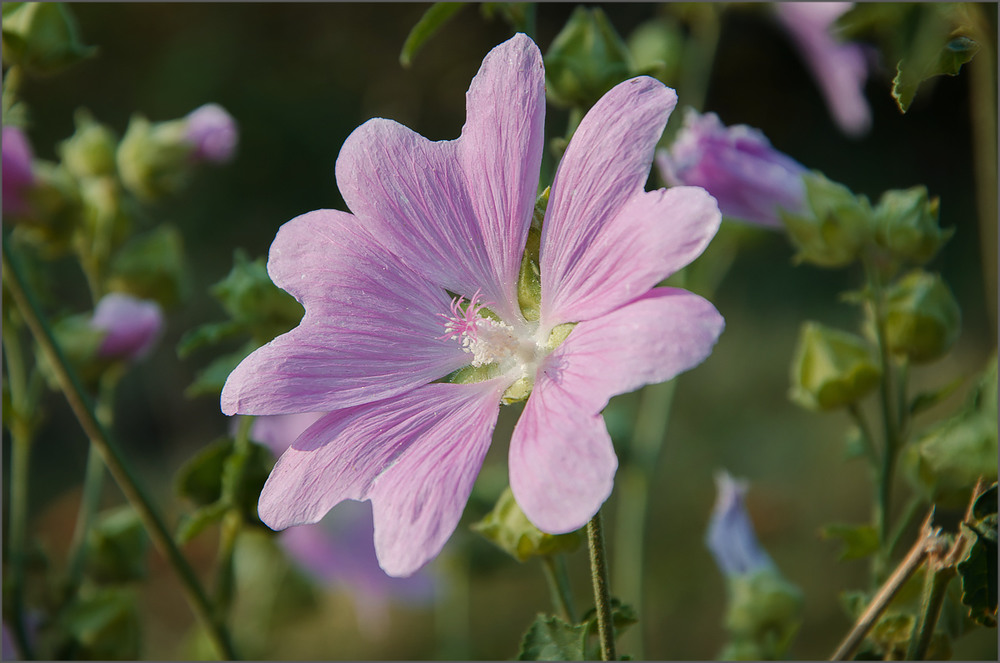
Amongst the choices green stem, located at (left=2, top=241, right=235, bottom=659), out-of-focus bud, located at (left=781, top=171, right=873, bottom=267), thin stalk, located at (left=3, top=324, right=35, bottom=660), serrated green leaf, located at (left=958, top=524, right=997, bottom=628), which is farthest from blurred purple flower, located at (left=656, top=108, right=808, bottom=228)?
thin stalk, located at (left=3, top=324, right=35, bottom=660)

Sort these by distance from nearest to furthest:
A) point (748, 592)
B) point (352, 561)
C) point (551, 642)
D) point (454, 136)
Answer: point (551, 642), point (748, 592), point (352, 561), point (454, 136)

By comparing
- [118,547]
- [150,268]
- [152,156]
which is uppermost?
[152,156]

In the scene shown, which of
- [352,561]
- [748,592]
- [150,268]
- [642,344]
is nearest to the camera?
[642,344]

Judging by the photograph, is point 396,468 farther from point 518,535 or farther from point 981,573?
point 981,573

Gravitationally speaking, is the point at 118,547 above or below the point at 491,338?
below

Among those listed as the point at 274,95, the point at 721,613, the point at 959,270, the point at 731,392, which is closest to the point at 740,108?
the point at 959,270

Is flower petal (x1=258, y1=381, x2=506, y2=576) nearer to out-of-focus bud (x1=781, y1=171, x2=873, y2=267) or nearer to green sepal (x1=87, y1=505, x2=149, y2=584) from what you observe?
out-of-focus bud (x1=781, y1=171, x2=873, y2=267)

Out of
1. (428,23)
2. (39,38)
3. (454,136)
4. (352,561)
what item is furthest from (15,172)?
(454,136)
